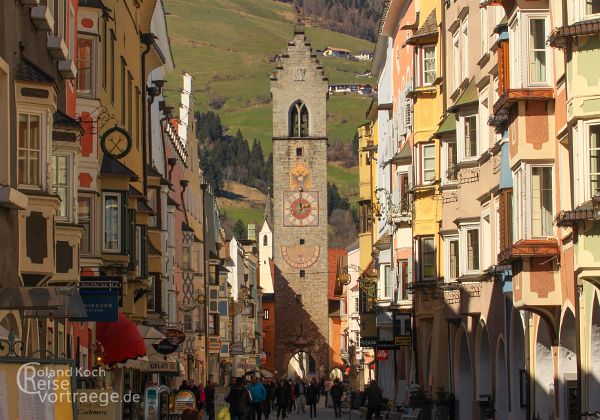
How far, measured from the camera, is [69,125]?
2406 centimetres

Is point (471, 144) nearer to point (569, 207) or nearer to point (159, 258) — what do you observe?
point (569, 207)

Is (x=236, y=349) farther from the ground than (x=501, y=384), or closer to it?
farther from the ground

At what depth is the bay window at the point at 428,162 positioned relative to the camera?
45.0 m

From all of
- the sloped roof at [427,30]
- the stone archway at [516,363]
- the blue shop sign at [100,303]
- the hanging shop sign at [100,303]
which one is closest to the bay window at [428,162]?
the sloped roof at [427,30]

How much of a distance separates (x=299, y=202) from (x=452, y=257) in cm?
9163

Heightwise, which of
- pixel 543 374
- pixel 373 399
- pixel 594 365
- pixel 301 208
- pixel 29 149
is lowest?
pixel 373 399

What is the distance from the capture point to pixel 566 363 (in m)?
26.9

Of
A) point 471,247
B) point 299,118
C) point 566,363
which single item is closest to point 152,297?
point 471,247

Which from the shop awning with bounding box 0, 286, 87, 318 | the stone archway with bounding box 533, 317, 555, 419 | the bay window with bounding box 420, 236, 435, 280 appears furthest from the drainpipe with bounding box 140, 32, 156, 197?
the shop awning with bounding box 0, 286, 87, 318

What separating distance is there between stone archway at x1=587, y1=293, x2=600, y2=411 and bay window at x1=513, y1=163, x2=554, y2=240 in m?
3.12

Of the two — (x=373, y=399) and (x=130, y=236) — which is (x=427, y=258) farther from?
(x=130, y=236)

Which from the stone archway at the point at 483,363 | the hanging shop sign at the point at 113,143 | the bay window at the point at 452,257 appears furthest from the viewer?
the bay window at the point at 452,257

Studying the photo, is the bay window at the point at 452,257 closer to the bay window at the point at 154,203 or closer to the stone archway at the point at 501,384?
the stone archway at the point at 501,384

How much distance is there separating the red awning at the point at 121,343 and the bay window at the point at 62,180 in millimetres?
7298
